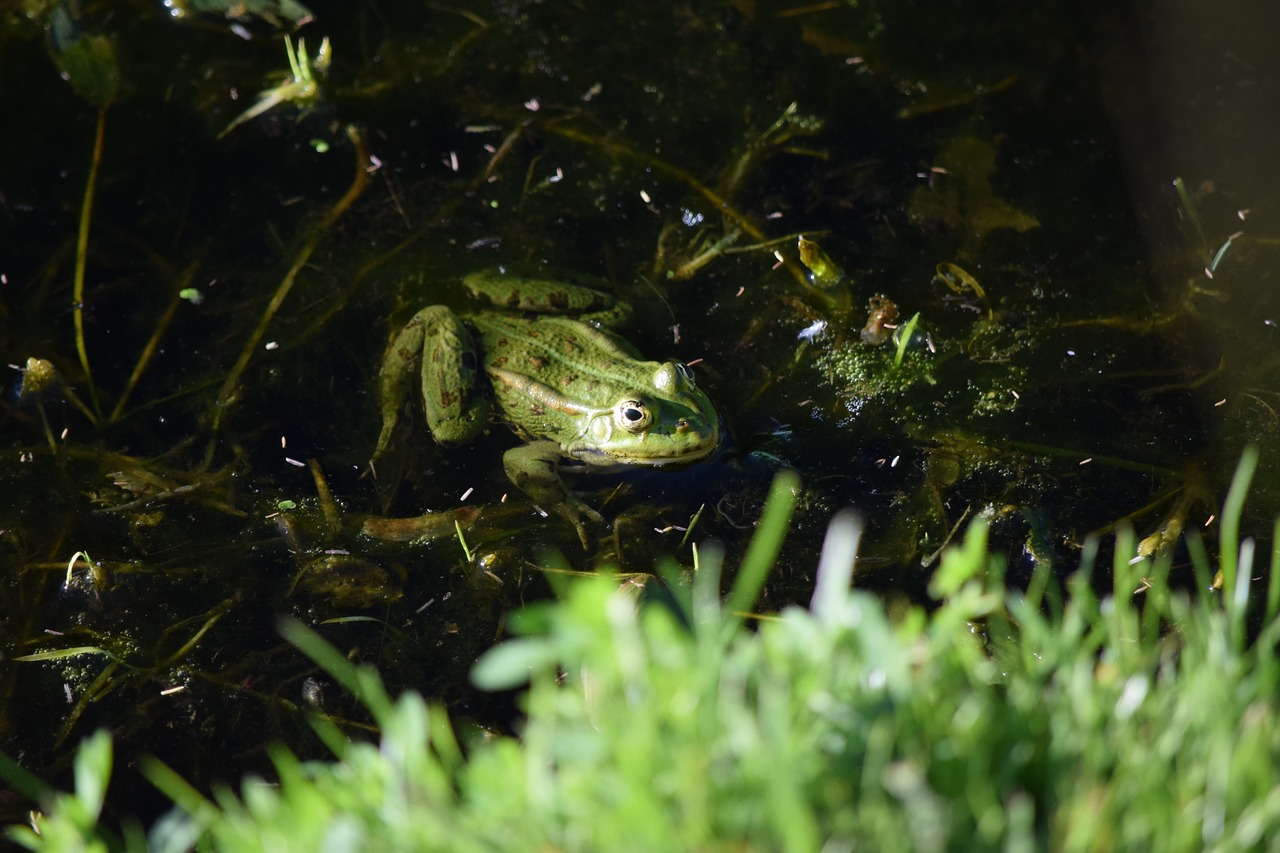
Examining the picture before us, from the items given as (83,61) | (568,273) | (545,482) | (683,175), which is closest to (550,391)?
(545,482)

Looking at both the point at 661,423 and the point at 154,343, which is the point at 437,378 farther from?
the point at 154,343

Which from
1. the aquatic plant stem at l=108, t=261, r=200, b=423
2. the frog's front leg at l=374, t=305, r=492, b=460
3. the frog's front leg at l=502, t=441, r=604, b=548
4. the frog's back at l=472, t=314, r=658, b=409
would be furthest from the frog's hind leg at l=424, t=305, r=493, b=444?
the aquatic plant stem at l=108, t=261, r=200, b=423

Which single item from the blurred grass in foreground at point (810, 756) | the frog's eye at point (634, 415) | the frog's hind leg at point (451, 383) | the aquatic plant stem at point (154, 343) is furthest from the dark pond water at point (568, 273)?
the blurred grass in foreground at point (810, 756)

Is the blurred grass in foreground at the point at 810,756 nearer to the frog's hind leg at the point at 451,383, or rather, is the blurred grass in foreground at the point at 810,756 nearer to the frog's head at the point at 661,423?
the frog's head at the point at 661,423

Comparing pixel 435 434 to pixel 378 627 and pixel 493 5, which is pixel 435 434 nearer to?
pixel 378 627

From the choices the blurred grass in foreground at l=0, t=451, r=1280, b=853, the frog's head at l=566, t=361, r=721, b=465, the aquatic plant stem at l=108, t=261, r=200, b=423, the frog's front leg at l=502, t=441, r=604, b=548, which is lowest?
the frog's front leg at l=502, t=441, r=604, b=548

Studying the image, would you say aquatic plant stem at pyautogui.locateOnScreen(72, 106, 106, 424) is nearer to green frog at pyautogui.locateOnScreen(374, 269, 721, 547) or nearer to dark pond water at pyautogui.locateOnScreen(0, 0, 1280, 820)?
dark pond water at pyautogui.locateOnScreen(0, 0, 1280, 820)
